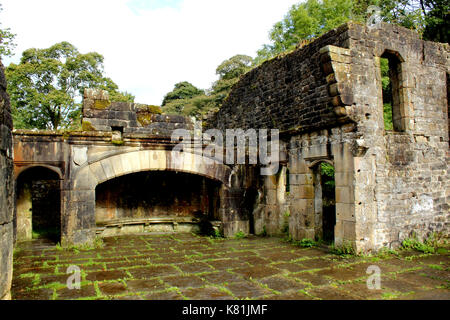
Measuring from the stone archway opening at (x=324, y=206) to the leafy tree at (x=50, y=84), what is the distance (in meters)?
15.9

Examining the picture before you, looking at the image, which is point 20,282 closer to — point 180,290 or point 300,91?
point 180,290

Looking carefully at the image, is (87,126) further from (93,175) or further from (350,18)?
(350,18)

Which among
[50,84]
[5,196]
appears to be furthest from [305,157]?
[50,84]

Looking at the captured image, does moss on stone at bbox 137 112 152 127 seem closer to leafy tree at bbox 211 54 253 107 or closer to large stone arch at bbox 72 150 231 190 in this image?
large stone arch at bbox 72 150 231 190

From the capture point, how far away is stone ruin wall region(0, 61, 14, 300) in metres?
2.84

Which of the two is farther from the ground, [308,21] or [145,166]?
[308,21]

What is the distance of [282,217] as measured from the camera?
9531 mm

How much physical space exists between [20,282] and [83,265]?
45.8 inches

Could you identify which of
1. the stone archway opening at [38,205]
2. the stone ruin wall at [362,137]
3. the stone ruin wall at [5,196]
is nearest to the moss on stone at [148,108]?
the stone archway opening at [38,205]

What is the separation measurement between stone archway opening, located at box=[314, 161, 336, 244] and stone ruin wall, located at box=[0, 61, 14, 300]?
22.1ft

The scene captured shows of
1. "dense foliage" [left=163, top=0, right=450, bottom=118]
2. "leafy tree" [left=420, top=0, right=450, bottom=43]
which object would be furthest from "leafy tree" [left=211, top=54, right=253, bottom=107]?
"leafy tree" [left=420, top=0, right=450, bottom=43]

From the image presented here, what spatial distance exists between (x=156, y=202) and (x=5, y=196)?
→ 7954 millimetres

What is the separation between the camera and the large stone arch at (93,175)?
303 inches

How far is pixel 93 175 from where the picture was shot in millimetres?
7961
